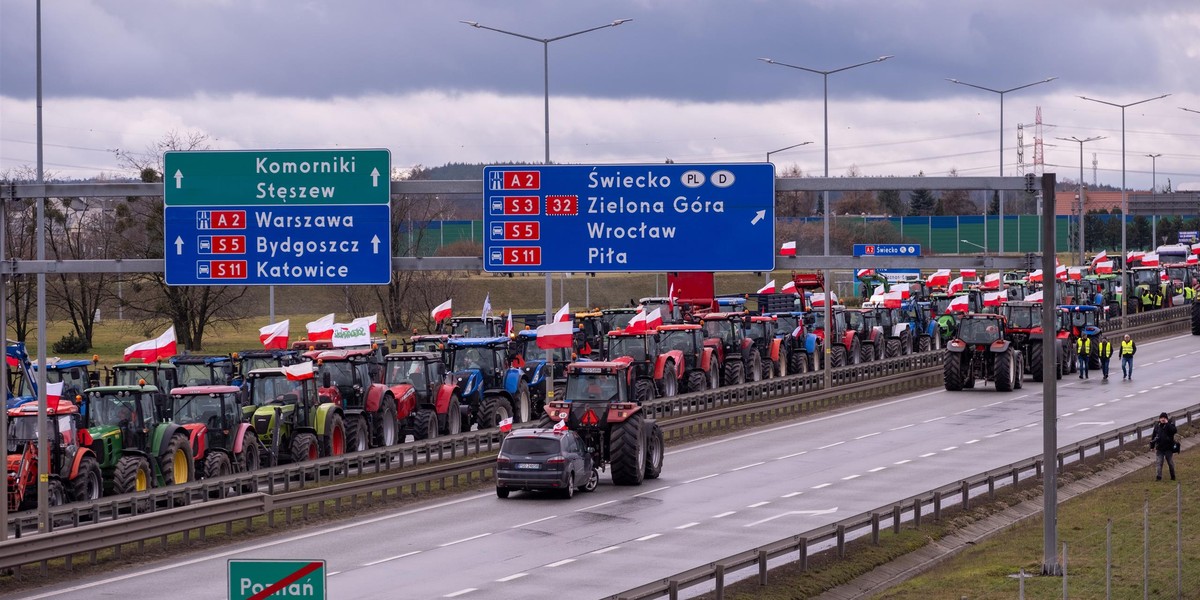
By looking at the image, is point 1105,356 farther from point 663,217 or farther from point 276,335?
point 663,217

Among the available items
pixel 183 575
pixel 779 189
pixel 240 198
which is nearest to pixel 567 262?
pixel 779 189

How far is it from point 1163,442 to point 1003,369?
1898 centimetres

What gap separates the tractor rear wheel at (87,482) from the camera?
83.0 ft

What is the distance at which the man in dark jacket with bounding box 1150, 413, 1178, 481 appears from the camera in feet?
101

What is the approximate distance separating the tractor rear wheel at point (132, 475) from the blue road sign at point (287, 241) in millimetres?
5678

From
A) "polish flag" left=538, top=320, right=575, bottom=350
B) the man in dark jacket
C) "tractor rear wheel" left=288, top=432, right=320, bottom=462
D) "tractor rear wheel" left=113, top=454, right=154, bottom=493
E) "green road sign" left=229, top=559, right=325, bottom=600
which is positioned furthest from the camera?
"polish flag" left=538, top=320, right=575, bottom=350

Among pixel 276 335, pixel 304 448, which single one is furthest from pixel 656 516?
pixel 276 335

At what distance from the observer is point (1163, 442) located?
1215 inches

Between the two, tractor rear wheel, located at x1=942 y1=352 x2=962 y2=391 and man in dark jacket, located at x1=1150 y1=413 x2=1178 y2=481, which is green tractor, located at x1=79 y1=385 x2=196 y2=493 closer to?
man in dark jacket, located at x1=1150 y1=413 x2=1178 y2=481

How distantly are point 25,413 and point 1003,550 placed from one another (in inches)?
631

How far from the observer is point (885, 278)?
245 ft

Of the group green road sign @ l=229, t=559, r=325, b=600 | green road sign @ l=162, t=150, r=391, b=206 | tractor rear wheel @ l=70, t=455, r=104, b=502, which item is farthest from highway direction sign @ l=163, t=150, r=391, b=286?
green road sign @ l=229, t=559, r=325, b=600

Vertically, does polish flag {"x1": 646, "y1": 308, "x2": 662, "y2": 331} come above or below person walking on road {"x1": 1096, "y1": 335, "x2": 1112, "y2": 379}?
above

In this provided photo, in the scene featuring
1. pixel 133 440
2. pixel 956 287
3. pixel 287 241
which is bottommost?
pixel 133 440
